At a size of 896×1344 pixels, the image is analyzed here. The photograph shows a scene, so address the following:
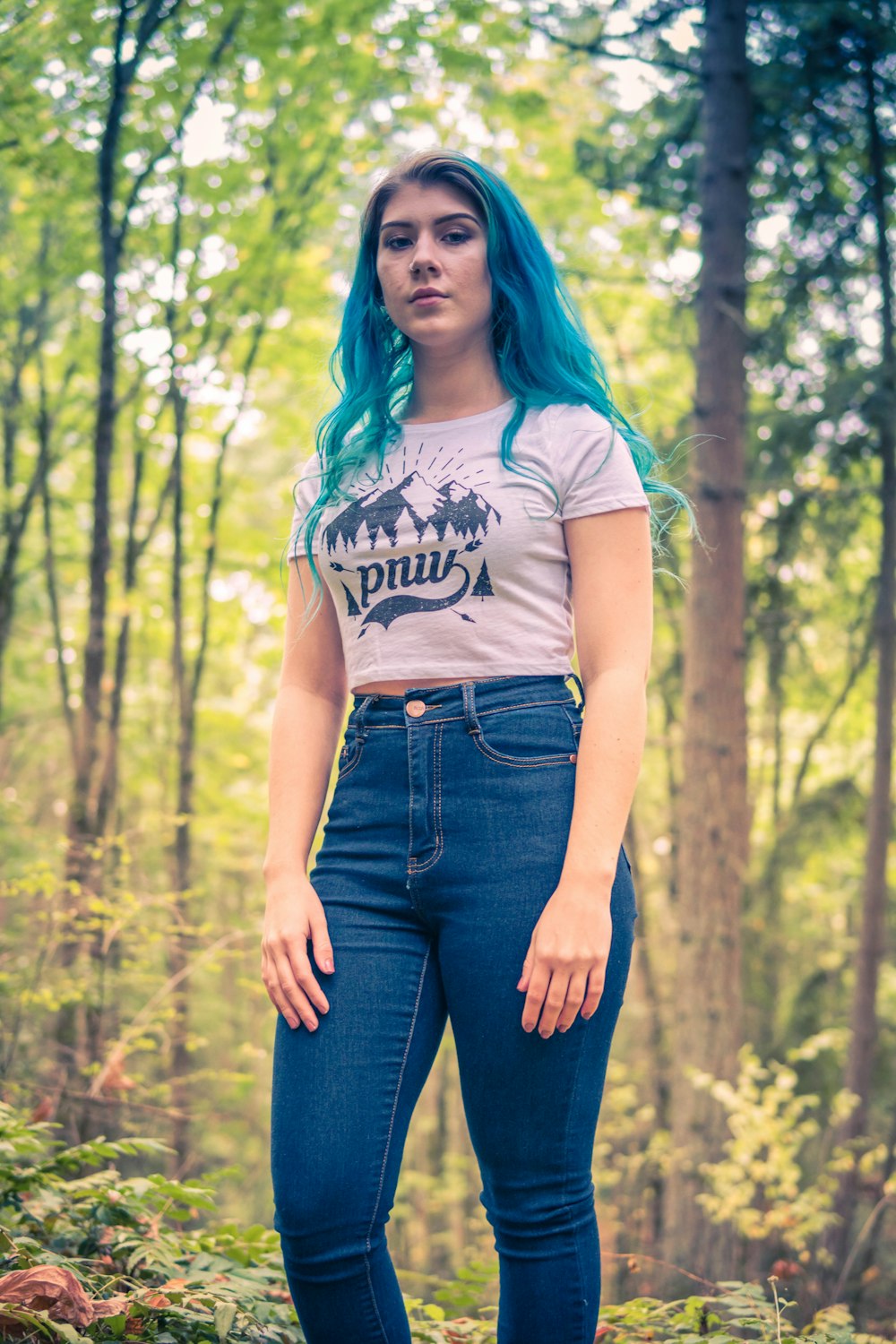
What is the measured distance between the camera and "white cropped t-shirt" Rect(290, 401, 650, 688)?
1.96 m

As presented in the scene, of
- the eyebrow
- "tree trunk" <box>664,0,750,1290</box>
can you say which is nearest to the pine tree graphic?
the eyebrow

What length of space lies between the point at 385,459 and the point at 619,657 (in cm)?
63

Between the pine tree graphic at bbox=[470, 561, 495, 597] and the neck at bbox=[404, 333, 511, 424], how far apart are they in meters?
0.41

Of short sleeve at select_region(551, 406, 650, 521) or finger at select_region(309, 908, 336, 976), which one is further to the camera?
short sleeve at select_region(551, 406, 650, 521)

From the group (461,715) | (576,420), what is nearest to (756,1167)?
(461,715)

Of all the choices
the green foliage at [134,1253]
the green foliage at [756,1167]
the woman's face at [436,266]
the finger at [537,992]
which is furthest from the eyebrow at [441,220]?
the green foliage at [756,1167]

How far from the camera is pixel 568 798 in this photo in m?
1.89

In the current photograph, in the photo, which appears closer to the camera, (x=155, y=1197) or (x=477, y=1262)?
(x=155, y=1197)

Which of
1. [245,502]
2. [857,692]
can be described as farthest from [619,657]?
[857,692]

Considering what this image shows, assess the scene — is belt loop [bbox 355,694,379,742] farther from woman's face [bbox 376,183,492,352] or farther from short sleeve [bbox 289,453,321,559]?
woman's face [bbox 376,183,492,352]

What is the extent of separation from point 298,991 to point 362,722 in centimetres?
49

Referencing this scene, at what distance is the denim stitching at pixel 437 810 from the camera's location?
1854mm

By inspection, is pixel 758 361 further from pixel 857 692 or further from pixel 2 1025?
pixel 2 1025

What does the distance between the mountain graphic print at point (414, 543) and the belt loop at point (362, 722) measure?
5.3 inches
